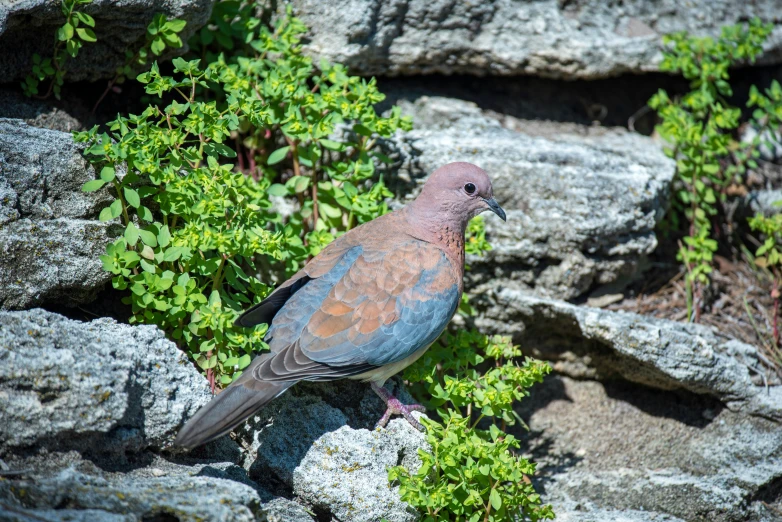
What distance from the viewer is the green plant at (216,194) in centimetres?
363

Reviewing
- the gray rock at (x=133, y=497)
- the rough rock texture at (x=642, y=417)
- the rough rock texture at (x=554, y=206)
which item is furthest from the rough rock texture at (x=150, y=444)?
the rough rock texture at (x=554, y=206)

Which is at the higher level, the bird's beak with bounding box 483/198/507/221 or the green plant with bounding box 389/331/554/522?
the bird's beak with bounding box 483/198/507/221

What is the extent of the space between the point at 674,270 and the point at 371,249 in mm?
2758

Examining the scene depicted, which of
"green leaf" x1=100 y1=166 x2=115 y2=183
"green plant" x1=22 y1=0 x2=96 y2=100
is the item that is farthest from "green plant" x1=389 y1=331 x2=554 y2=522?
"green plant" x1=22 y1=0 x2=96 y2=100

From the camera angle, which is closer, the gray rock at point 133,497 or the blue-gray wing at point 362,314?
the gray rock at point 133,497

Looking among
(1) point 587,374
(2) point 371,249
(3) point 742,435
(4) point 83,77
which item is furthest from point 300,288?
(3) point 742,435

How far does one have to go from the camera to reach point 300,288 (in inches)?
159

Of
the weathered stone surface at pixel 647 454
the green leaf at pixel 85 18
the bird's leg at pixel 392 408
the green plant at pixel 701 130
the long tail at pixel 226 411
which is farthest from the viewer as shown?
the green plant at pixel 701 130

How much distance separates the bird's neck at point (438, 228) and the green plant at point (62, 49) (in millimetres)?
2210

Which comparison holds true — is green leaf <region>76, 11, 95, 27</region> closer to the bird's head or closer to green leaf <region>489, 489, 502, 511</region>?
the bird's head

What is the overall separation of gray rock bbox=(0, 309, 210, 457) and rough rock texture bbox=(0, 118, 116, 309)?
264 mm

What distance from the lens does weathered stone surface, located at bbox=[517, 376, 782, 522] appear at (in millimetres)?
4113

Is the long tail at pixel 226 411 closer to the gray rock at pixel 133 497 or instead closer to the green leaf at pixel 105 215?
the gray rock at pixel 133 497

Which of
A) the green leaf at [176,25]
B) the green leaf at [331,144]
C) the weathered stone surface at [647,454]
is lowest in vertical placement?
the weathered stone surface at [647,454]
